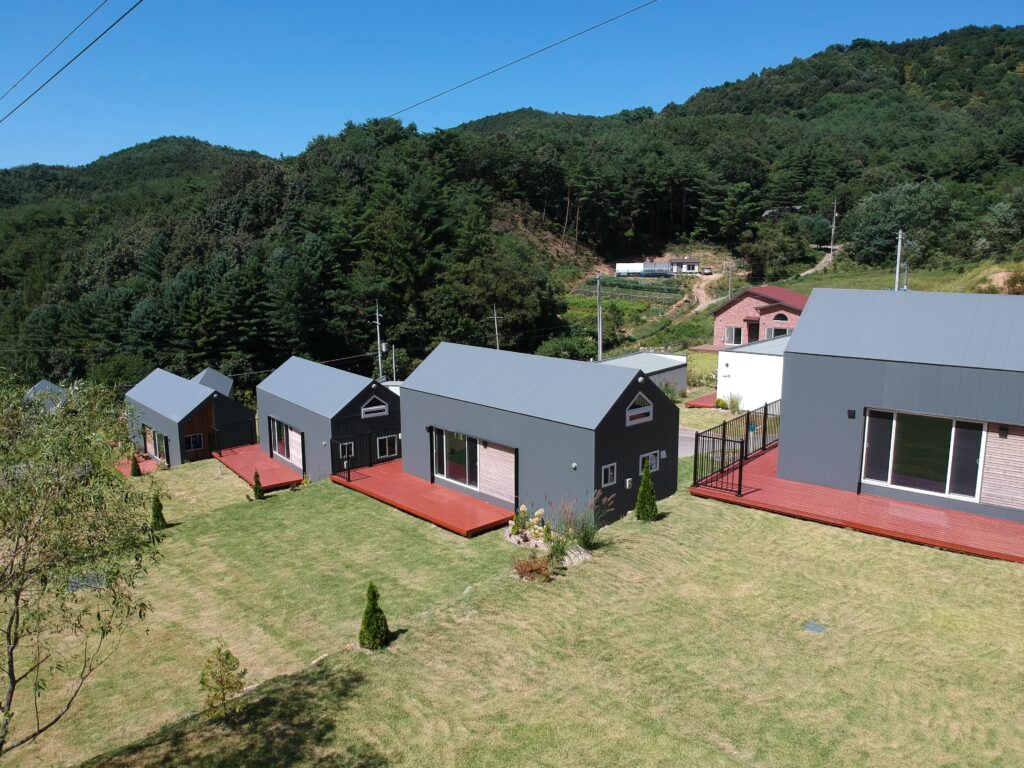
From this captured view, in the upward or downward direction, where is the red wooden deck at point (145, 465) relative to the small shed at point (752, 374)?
downward

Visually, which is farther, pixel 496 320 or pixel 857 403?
pixel 496 320

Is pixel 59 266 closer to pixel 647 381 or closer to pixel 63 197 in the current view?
pixel 63 197

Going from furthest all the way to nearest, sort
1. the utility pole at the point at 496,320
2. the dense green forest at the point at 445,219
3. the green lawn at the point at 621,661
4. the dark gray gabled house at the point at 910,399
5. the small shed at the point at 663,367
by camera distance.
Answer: the dense green forest at the point at 445,219, the utility pole at the point at 496,320, the small shed at the point at 663,367, the dark gray gabled house at the point at 910,399, the green lawn at the point at 621,661

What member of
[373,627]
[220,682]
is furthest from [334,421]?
[220,682]

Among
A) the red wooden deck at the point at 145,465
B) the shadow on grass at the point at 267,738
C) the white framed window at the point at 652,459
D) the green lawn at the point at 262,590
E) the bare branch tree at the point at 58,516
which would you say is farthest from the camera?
the red wooden deck at the point at 145,465

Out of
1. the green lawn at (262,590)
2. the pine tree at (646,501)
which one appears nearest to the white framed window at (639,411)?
the pine tree at (646,501)

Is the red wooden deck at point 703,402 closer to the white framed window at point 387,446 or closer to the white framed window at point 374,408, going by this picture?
the white framed window at point 387,446

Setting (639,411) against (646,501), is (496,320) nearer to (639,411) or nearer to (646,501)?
(639,411)
